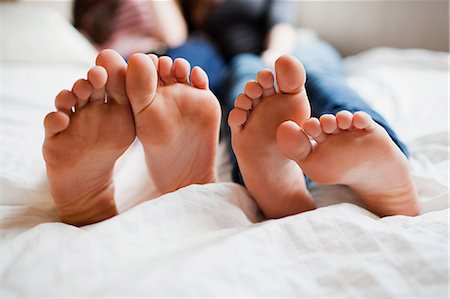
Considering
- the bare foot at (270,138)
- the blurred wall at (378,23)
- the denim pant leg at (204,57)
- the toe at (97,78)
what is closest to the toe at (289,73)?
the bare foot at (270,138)

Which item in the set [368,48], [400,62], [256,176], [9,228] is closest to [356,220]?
[256,176]

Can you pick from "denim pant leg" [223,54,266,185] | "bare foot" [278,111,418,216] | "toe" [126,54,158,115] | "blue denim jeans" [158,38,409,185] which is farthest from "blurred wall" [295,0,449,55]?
"toe" [126,54,158,115]

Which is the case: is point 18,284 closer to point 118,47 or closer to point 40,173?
point 40,173

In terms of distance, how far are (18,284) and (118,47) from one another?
116 centimetres

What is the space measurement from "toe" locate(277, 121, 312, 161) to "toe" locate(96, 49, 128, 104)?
21 cm

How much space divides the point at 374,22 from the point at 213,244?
57.2 inches

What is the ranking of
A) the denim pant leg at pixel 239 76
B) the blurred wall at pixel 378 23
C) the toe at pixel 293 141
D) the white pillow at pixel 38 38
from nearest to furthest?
the toe at pixel 293 141, the denim pant leg at pixel 239 76, the white pillow at pixel 38 38, the blurred wall at pixel 378 23

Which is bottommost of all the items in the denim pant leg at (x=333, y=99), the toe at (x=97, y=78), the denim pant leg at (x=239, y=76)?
the denim pant leg at (x=239, y=76)

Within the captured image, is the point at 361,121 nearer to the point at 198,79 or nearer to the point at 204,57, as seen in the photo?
the point at 198,79

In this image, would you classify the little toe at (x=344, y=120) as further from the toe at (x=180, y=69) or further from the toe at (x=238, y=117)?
the toe at (x=180, y=69)

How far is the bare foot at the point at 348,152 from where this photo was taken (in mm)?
500

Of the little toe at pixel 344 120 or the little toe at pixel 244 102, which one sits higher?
the little toe at pixel 244 102

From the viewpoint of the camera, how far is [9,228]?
0.52m

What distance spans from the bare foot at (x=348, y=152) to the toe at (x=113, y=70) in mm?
216
